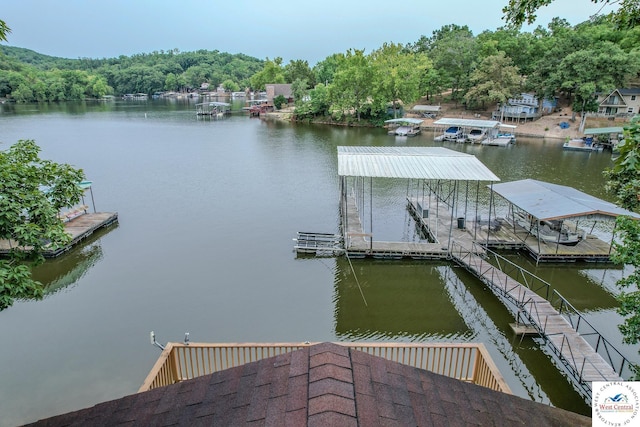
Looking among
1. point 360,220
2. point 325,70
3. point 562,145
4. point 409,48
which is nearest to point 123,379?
point 360,220

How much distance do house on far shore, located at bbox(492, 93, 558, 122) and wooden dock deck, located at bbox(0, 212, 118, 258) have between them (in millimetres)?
42641

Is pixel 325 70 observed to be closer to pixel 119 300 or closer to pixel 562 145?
pixel 562 145

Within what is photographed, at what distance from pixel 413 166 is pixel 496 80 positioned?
35971 mm

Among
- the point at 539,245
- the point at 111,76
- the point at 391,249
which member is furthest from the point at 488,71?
the point at 111,76

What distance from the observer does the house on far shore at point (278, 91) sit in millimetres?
67812

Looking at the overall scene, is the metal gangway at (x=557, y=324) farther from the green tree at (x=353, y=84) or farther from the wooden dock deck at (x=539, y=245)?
the green tree at (x=353, y=84)

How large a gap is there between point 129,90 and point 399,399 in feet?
392

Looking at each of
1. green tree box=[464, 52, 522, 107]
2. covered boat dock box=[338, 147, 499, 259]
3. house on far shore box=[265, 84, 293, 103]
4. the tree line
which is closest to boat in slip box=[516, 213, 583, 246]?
covered boat dock box=[338, 147, 499, 259]

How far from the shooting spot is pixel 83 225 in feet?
53.9

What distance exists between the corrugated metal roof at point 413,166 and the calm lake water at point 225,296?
3.19m

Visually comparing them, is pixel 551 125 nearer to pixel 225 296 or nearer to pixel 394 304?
pixel 394 304

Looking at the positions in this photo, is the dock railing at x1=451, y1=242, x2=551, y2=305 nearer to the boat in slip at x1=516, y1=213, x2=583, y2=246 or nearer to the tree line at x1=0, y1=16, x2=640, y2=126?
the boat in slip at x1=516, y1=213, x2=583, y2=246

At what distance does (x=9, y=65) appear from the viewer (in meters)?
88.2

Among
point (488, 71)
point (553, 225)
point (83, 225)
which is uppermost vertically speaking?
point (488, 71)
